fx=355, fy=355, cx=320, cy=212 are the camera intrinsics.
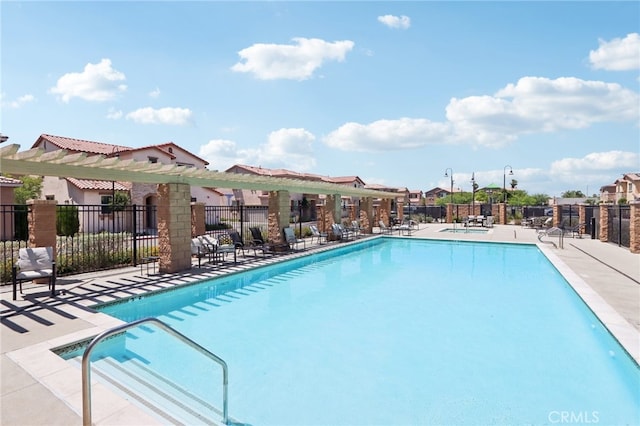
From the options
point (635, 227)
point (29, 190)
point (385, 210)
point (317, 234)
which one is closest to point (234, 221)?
point (317, 234)

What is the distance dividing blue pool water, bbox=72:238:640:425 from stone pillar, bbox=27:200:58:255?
2624mm

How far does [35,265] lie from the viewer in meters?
7.04

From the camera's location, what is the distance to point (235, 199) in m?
40.6

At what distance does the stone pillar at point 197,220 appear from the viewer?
521 inches

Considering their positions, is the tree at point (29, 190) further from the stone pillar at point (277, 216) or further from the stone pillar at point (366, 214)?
the stone pillar at point (366, 214)

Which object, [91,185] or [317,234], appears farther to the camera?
[91,185]

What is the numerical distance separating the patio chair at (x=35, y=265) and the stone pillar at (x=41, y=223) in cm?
70

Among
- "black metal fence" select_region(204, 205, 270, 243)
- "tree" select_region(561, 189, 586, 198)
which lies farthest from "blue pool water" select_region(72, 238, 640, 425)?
"tree" select_region(561, 189, 586, 198)

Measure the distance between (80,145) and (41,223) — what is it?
25.9 meters

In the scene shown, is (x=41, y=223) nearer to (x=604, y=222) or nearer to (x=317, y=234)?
(x=317, y=234)

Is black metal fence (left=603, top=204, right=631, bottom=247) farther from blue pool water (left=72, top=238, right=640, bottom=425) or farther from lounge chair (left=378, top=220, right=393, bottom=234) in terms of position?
lounge chair (left=378, top=220, right=393, bottom=234)

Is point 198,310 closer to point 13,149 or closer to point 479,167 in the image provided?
point 13,149

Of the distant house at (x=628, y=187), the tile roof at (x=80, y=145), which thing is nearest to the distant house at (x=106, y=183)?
the tile roof at (x=80, y=145)

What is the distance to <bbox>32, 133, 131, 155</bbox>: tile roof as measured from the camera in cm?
2786
